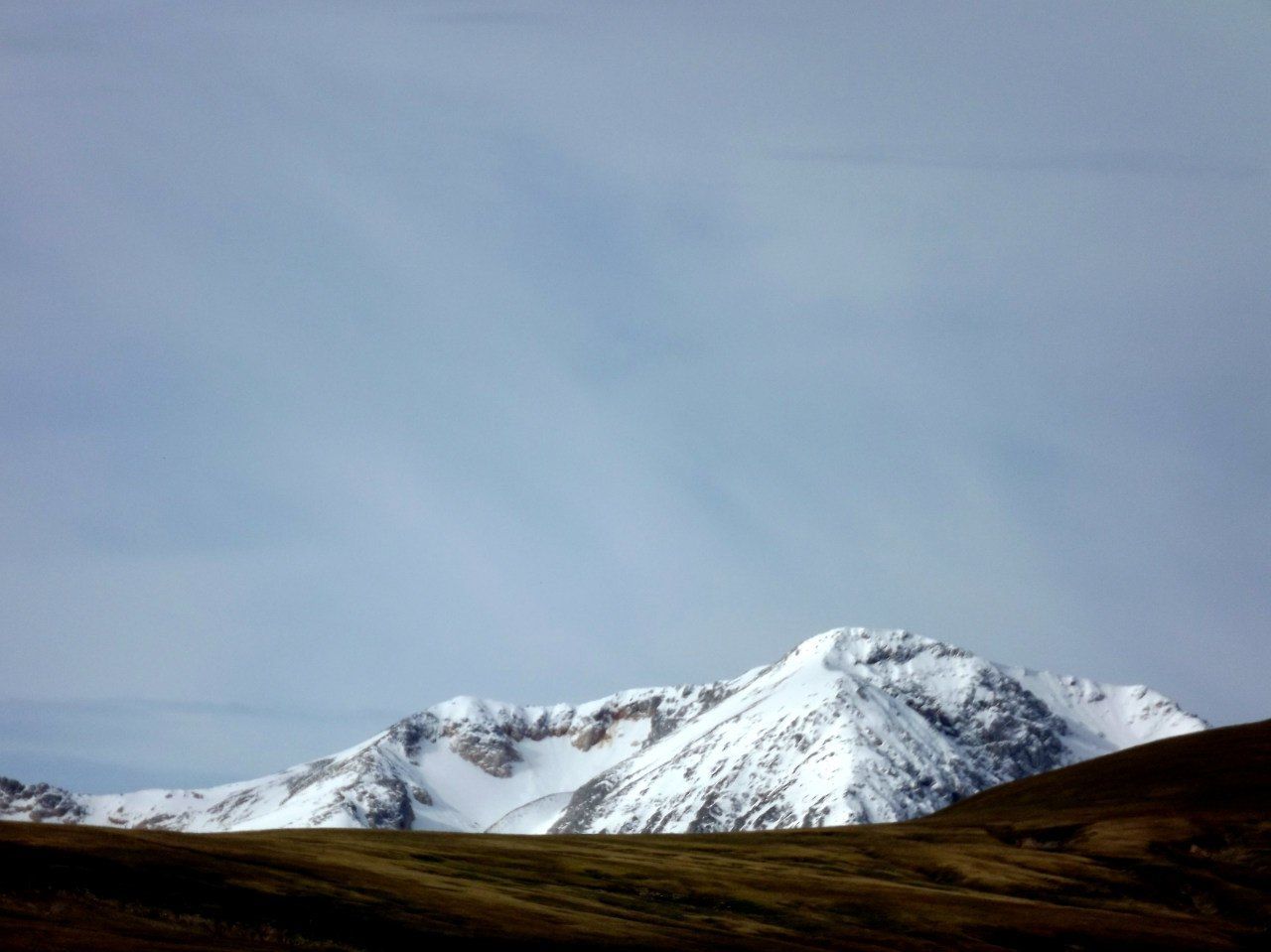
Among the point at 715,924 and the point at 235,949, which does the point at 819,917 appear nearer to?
the point at 715,924

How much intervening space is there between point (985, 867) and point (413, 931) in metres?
58.4

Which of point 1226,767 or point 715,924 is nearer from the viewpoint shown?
point 715,924

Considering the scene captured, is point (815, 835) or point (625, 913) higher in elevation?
point (815, 835)

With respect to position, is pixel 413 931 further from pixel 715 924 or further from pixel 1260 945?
pixel 1260 945

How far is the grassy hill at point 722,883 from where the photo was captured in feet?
193

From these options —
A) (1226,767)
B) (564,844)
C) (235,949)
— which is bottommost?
(235,949)

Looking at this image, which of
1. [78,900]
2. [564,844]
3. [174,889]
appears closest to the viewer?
[78,900]

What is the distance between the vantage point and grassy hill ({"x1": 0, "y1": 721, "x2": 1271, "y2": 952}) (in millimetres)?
58719

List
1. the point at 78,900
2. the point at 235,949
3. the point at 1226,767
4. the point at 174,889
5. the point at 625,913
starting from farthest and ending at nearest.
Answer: the point at 1226,767 < the point at 625,913 < the point at 174,889 < the point at 78,900 < the point at 235,949

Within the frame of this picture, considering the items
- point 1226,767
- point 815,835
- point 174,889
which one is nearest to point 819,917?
point 174,889

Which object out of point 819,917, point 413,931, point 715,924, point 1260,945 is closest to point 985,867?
point 1260,945

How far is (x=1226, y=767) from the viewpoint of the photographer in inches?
5423

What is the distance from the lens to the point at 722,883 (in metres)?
90.4

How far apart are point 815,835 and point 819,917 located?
48027 mm
